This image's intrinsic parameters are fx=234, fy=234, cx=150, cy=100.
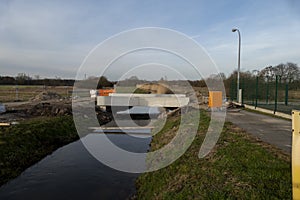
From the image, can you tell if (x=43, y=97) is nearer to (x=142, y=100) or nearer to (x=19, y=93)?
(x=19, y=93)

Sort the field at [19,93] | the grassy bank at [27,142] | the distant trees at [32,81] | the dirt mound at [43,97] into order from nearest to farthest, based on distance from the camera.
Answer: the grassy bank at [27,142] → the field at [19,93] → the dirt mound at [43,97] → the distant trees at [32,81]

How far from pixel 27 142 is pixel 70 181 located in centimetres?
460

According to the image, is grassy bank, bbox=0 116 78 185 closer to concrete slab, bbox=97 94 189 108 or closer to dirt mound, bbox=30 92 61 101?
concrete slab, bbox=97 94 189 108

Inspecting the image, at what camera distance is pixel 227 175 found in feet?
17.2

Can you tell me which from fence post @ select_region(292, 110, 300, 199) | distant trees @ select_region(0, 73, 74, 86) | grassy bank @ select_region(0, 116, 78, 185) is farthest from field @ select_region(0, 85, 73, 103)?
fence post @ select_region(292, 110, 300, 199)

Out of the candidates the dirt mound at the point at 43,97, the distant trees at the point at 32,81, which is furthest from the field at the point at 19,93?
the distant trees at the point at 32,81

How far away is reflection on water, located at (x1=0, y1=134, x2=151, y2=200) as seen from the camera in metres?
7.51

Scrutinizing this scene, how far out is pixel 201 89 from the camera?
31438 mm

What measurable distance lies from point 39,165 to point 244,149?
858 cm

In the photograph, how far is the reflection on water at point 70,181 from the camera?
751cm

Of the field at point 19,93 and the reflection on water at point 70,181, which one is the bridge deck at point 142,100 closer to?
the field at point 19,93

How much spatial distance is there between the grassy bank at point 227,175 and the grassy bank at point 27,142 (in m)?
5.38

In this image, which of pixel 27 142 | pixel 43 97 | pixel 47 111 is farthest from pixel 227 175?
pixel 43 97

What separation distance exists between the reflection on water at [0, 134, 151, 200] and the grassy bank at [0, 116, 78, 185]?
46 centimetres
